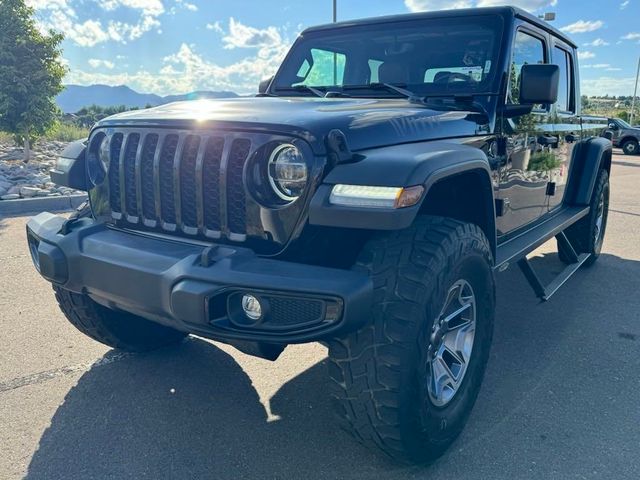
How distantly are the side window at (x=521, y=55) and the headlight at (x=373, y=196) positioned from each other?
1718 millimetres

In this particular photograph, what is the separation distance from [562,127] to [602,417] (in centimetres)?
240

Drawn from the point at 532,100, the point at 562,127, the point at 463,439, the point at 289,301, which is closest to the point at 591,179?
the point at 562,127

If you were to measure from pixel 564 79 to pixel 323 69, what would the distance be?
2217mm

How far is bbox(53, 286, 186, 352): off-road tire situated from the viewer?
2.92 meters

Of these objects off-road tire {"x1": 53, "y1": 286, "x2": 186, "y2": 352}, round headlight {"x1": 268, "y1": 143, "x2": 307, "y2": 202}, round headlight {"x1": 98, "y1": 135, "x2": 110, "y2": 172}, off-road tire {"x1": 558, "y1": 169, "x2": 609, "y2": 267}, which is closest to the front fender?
round headlight {"x1": 268, "y1": 143, "x2": 307, "y2": 202}

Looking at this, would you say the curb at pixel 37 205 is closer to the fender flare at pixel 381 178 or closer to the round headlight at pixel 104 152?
the round headlight at pixel 104 152

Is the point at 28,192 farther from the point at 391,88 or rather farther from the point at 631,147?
the point at 631,147

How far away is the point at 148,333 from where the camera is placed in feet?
10.8

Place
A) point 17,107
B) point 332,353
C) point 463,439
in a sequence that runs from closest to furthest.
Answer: point 332,353
point 463,439
point 17,107

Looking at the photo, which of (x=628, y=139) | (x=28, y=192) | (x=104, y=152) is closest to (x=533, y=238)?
(x=104, y=152)

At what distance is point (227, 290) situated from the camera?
186cm

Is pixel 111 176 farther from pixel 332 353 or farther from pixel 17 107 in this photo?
pixel 17 107

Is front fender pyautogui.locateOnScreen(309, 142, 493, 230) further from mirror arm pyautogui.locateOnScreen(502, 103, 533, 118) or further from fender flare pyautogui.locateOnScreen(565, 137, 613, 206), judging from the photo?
fender flare pyautogui.locateOnScreen(565, 137, 613, 206)

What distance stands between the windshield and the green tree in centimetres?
955
